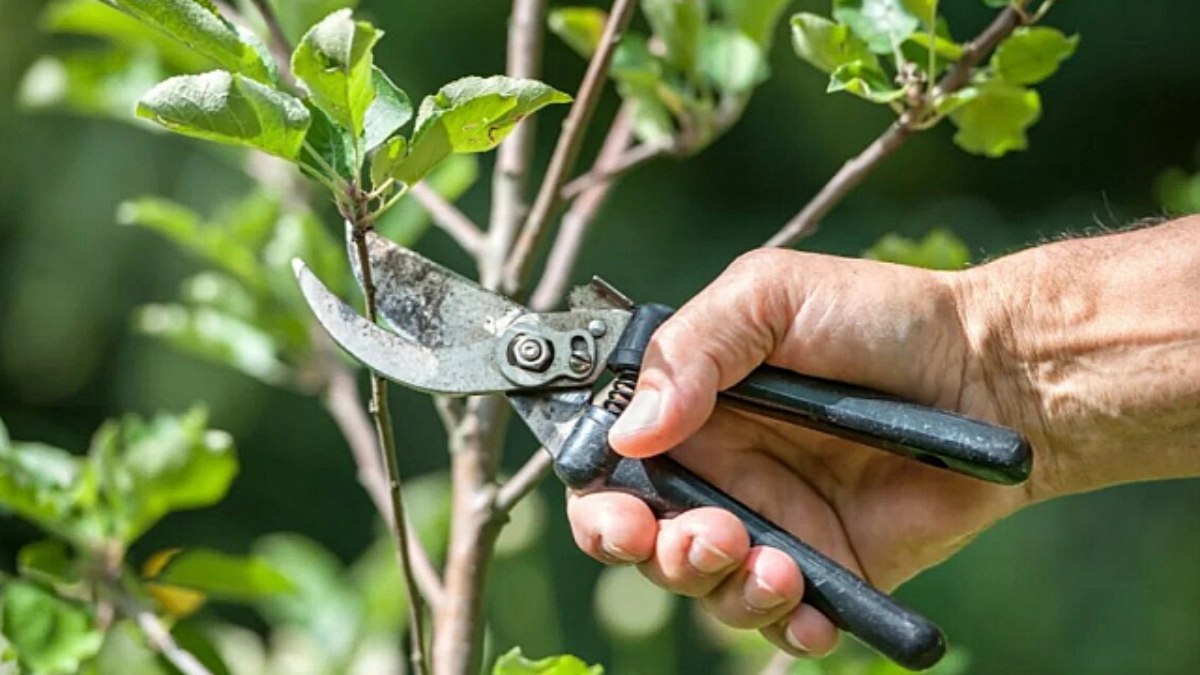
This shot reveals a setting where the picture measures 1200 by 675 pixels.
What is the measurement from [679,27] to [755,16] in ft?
0.31

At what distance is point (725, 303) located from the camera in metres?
0.93

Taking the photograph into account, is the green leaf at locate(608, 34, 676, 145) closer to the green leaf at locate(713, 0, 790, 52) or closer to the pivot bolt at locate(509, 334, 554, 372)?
the green leaf at locate(713, 0, 790, 52)

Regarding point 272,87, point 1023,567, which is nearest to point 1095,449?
point 272,87

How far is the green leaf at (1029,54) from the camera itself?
1.00 meters

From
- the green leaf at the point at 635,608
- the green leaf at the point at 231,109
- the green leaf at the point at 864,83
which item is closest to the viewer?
the green leaf at the point at 231,109

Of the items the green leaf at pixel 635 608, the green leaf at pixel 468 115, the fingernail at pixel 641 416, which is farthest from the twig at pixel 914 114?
the green leaf at pixel 635 608

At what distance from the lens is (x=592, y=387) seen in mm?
952

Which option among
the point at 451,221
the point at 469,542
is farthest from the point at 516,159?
the point at 469,542

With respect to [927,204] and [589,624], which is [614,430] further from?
[927,204]

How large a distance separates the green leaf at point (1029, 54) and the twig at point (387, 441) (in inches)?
15.6

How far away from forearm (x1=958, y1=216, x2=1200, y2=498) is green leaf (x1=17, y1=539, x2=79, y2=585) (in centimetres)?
58

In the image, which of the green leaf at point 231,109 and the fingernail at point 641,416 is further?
the fingernail at point 641,416

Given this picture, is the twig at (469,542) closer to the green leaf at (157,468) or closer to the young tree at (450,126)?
the young tree at (450,126)

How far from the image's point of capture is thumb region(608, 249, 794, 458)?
0.89m
